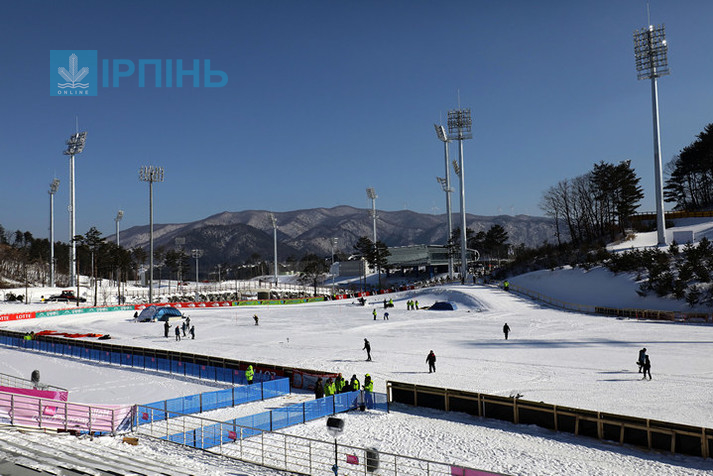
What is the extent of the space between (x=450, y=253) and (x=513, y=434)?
8607 centimetres

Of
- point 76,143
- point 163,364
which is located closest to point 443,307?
point 163,364

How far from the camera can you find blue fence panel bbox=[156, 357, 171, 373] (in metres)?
28.9

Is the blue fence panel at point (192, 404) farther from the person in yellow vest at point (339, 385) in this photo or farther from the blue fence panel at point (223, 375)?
the blue fence panel at point (223, 375)

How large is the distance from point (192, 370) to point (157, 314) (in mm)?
30750

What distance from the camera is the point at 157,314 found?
55.7 meters

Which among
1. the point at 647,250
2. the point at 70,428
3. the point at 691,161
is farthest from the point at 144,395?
the point at 691,161

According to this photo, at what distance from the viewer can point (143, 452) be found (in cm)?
1388

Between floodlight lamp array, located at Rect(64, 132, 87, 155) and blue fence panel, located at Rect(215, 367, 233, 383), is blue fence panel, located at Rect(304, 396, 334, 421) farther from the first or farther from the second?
floodlight lamp array, located at Rect(64, 132, 87, 155)

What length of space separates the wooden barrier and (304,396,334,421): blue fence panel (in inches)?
85.8

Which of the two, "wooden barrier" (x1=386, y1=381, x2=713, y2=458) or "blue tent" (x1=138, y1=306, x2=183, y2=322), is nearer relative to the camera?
"wooden barrier" (x1=386, y1=381, x2=713, y2=458)

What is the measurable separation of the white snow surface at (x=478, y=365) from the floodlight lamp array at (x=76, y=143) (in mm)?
65123

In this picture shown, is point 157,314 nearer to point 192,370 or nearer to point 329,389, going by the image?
point 192,370

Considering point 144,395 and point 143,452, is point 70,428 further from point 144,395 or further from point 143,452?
point 144,395

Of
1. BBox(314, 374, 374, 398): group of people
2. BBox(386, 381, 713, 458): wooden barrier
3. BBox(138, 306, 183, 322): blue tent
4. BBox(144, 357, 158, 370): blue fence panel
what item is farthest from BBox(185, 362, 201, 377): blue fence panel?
BBox(138, 306, 183, 322): blue tent
